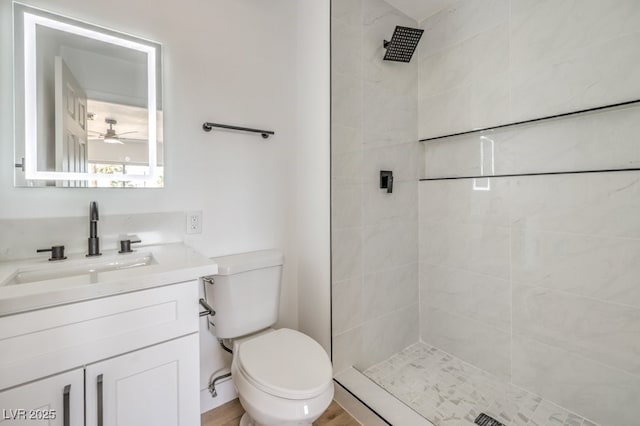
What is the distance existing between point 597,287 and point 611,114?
31.5 inches

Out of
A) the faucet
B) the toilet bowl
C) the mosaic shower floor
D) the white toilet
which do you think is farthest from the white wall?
the faucet

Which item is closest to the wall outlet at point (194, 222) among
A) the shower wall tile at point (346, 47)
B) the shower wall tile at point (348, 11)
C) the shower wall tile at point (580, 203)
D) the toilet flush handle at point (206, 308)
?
the toilet flush handle at point (206, 308)

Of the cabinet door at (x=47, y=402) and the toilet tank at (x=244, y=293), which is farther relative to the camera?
the toilet tank at (x=244, y=293)

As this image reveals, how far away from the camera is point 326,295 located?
163cm

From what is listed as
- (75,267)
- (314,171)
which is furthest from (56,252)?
(314,171)

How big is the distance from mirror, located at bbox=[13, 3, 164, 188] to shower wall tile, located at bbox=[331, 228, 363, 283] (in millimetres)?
943

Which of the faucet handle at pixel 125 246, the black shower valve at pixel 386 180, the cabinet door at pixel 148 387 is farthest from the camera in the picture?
the black shower valve at pixel 386 180

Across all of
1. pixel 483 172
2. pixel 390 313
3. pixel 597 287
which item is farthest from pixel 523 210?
pixel 390 313

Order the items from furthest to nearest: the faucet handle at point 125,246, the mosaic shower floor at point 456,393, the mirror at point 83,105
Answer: the mosaic shower floor at point 456,393, the faucet handle at point 125,246, the mirror at point 83,105

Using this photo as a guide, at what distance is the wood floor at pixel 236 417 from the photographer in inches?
56.3

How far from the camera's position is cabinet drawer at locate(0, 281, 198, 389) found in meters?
0.74

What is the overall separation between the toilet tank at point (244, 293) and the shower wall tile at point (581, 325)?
136 cm

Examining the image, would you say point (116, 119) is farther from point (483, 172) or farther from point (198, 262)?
point (483, 172)

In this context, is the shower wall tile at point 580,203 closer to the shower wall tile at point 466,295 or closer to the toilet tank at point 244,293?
the shower wall tile at point 466,295
